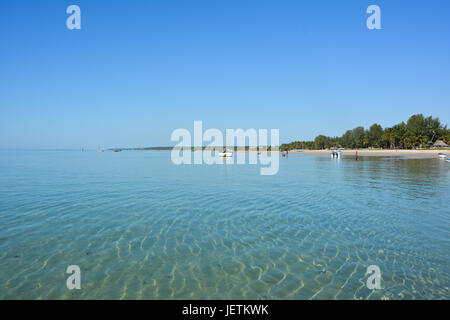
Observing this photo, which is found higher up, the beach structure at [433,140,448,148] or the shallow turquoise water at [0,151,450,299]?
the beach structure at [433,140,448,148]

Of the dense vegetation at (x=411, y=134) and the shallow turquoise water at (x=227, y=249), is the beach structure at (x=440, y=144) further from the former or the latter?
the shallow turquoise water at (x=227, y=249)

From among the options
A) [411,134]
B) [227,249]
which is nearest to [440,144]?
[411,134]

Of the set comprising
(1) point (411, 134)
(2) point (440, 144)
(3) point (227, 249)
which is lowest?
(3) point (227, 249)

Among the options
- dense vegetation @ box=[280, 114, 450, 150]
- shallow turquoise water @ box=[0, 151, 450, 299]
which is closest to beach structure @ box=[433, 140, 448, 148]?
dense vegetation @ box=[280, 114, 450, 150]

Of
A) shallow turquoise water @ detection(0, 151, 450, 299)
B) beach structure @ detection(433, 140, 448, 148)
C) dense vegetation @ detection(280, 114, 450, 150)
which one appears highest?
dense vegetation @ detection(280, 114, 450, 150)

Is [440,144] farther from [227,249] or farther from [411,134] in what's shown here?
[227,249]

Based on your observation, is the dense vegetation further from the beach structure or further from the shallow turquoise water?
the shallow turquoise water

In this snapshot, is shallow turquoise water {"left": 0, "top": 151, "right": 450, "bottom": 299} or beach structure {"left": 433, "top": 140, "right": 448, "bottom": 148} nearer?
shallow turquoise water {"left": 0, "top": 151, "right": 450, "bottom": 299}

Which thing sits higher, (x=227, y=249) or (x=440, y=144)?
(x=440, y=144)

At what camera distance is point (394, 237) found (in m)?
10.3

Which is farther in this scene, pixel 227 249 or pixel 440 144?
pixel 440 144

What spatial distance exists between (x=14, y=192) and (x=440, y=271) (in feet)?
93.7
